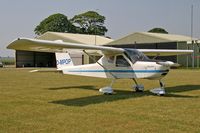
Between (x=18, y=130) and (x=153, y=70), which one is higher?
(x=153, y=70)

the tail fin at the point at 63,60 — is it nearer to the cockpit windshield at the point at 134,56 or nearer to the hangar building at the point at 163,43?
the cockpit windshield at the point at 134,56

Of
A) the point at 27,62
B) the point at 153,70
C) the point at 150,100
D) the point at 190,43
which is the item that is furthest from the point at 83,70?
the point at 27,62

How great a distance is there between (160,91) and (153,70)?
34.3 inches

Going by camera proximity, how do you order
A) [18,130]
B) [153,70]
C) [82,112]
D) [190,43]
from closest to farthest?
[18,130], [82,112], [153,70], [190,43]

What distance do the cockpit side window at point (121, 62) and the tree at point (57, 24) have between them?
260ft

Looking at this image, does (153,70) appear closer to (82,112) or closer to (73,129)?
(82,112)

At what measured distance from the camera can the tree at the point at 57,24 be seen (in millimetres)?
92812

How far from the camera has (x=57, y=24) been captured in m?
93.2

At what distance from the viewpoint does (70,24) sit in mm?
96375

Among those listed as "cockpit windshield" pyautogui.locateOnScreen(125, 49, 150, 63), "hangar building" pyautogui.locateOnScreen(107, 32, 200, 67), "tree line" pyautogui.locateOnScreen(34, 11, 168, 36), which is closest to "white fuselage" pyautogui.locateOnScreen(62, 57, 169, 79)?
"cockpit windshield" pyautogui.locateOnScreen(125, 49, 150, 63)

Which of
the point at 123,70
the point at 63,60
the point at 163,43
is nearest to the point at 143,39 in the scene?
the point at 163,43

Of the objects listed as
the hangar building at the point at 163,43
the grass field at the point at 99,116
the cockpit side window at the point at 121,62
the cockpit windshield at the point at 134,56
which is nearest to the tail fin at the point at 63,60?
the cockpit side window at the point at 121,62

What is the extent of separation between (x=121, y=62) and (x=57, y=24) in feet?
265

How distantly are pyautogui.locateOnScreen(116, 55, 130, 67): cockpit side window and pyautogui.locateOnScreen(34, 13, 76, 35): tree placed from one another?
7929 cm
